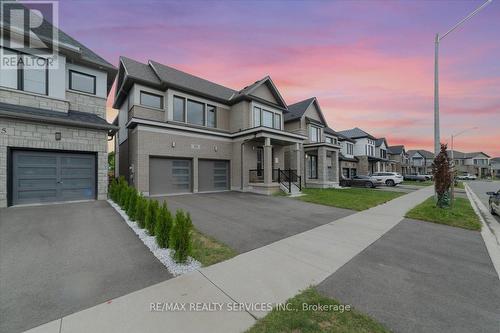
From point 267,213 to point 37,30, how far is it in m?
14.5

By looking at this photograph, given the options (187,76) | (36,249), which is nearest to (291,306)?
(36,249)

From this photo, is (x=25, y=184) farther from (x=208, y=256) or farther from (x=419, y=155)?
(x=419, y=155)

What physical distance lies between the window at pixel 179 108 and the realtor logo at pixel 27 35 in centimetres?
660

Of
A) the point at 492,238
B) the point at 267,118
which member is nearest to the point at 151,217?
the point at 492,238

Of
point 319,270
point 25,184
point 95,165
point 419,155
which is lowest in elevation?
point 319,270

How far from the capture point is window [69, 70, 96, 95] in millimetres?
11711

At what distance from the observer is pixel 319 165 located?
22719mm

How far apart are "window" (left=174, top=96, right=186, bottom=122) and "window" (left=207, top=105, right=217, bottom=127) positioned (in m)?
2.24

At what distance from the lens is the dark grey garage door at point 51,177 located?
30.6ft

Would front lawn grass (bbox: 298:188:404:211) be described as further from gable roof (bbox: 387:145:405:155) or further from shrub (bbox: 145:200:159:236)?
gable roof (bbox: 387:145:405:155)

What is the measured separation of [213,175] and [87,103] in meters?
9.03

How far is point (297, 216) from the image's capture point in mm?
9070

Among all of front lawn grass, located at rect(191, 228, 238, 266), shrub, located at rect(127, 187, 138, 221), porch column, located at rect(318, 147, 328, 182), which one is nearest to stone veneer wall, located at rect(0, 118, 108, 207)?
shrub, located at rect(127, 187, 138, 221)

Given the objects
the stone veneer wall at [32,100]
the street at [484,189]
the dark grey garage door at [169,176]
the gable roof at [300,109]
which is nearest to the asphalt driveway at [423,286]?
the street at [484,189]
